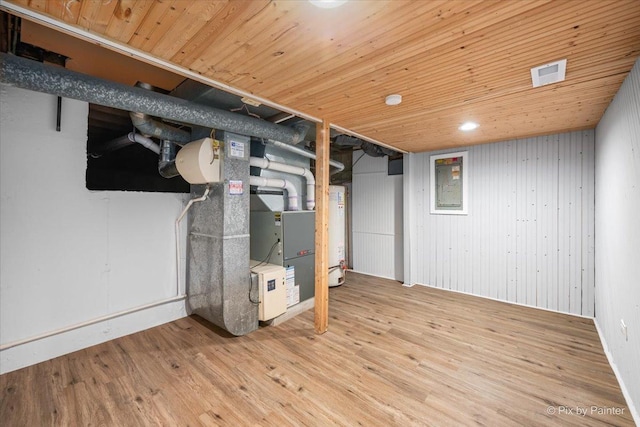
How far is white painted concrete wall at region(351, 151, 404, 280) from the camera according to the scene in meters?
4.98

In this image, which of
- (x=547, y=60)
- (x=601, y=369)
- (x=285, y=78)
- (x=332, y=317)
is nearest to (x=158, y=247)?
(x=332, y=317)

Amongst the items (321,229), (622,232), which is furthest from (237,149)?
(622,232)

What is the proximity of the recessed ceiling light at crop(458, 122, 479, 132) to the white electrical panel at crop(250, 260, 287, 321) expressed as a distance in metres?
2.76

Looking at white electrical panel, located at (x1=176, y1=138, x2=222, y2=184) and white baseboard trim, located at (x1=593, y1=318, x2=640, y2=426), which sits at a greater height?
white electrical panel, located at (x1=176, y1=138, x2=222, y2=184)

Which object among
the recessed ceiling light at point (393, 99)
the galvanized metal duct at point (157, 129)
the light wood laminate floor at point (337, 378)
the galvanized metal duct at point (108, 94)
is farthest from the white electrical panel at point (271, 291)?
the recessed ceiling light at point (393, 99)

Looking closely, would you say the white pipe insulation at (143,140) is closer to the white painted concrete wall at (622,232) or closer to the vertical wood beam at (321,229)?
the vertical wood beam at (321,229)

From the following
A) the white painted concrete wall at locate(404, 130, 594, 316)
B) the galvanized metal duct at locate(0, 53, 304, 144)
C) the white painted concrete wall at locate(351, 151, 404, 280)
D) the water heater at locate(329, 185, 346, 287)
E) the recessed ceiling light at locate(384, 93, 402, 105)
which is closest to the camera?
the galvanized metal duct at locate(0, 53, 304, 144)

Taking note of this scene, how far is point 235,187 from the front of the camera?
9.36ft

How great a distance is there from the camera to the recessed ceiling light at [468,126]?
305 centimetres

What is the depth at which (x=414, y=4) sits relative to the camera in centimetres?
123

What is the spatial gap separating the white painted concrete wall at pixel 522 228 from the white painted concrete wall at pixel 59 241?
406 cm

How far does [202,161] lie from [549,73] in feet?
9.61

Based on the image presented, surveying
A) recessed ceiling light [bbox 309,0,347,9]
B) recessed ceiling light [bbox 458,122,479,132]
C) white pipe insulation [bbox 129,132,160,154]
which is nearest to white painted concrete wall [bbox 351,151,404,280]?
recessed ceiling light [bbox 458,122,479,132]

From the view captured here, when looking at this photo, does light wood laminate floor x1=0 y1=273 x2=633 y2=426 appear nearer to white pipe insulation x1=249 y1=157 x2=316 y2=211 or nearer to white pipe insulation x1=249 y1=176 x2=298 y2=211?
white pipe insulation x1=249 y1=176 x2=298 y2=211
